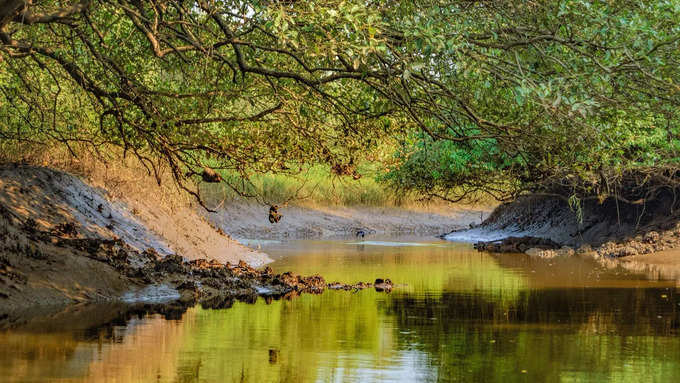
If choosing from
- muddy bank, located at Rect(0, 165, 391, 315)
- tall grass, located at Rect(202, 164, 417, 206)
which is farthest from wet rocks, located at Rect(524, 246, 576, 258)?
muddy bank, located at Rect(0, 165, 391, 315)

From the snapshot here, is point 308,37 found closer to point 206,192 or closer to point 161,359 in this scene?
point 161,359

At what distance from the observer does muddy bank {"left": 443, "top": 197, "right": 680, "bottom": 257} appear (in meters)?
24.3

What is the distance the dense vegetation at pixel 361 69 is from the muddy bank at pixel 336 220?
61.6ft

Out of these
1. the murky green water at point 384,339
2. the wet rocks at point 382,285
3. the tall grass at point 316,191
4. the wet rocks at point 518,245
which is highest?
the tall grass at point 316,191

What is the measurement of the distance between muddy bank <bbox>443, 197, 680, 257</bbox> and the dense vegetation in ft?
32.2

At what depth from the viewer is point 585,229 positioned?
28328mm

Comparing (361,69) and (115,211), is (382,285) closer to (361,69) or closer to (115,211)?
(115,211)

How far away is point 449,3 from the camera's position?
10.9 meters

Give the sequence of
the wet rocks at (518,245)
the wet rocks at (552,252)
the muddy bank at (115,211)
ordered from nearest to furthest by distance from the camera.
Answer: the muddy bank at (115,211)
the wet rocks at (552,252)
the wet rocks at (518,245)

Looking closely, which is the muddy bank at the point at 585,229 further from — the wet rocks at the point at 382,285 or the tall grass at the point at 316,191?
the wet rocks at the point at 382,285

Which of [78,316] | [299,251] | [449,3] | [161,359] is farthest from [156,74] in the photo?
[299,251]

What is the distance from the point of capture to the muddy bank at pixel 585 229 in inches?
956

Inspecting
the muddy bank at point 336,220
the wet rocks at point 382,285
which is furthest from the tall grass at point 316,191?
the wet rocks at point 382,285

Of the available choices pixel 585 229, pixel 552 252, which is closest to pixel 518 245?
pixel 585 229
